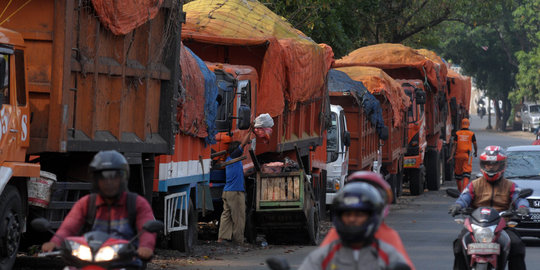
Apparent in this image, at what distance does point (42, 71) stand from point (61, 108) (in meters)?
0.43

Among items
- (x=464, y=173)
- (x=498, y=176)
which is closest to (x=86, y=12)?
(x=498, y=176)

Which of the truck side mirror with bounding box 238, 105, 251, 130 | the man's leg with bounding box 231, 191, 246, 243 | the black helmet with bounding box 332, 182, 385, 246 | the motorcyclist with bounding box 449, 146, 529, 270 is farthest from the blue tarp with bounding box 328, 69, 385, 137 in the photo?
the black helmet with bounding box 332, 182, 385, 246

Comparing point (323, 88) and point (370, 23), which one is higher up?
point (370, 23)

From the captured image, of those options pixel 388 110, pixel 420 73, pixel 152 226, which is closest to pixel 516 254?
pixel 152 226

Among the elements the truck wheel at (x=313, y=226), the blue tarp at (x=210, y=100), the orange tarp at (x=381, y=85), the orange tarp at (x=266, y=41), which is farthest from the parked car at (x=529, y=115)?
the blue tarp at (x=210, y=100)

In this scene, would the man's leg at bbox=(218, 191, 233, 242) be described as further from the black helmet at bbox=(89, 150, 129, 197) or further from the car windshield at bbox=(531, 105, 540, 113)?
the car windshield at bbox=(531, 105, 540, 113)

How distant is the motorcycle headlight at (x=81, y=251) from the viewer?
6.56 meters

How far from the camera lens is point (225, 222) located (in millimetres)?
15633

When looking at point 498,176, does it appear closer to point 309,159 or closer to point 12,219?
point 12,219

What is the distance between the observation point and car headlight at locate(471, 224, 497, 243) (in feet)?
32.9

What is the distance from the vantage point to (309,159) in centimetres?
1952

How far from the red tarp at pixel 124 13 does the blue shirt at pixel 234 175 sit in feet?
11.1

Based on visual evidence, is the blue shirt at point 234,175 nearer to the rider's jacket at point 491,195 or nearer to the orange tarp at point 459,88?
the rider's jacket at point 491,195

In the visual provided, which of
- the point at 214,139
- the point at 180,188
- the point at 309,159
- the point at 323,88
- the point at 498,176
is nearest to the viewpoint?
the point at 498,176
